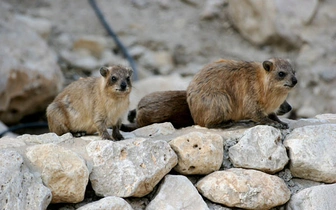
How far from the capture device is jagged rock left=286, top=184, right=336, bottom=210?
4.66 meters

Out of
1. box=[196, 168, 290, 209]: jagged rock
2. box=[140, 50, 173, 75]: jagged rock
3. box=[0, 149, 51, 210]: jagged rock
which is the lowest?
box=[140, 50, 173, 75]: jagged rock

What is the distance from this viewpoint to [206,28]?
38.7ft

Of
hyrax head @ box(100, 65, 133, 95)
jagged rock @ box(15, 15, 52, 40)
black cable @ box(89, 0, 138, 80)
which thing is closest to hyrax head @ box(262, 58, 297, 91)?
hyrax head @ box(100, 65, 133, 95)

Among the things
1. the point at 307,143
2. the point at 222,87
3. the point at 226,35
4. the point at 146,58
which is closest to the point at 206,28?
the point at 226,35

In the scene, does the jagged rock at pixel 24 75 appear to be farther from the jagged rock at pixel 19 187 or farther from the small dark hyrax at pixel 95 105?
the jagged rock at pixel 19 187

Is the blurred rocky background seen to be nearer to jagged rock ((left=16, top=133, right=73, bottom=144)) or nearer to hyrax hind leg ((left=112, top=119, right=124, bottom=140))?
hyrax hind leg ((left=112, top=119, right=124, bottom=140))

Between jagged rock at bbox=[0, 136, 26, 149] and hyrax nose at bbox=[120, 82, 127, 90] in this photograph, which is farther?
hyrax nose at bbox=[120, 82, 127, 90]

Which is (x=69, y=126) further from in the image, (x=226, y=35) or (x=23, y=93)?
(x=226, y=35)

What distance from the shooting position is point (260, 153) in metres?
4.84

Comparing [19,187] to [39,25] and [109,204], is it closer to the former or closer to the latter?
[109,204]

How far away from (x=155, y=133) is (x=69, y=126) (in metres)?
0.93

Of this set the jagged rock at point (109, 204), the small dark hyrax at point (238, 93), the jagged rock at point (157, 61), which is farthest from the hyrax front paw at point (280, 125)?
the jagged rock at point (157, 61)

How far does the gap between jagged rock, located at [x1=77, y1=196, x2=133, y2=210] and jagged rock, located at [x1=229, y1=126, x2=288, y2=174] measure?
106 centimetres

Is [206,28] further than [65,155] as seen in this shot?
Yes
